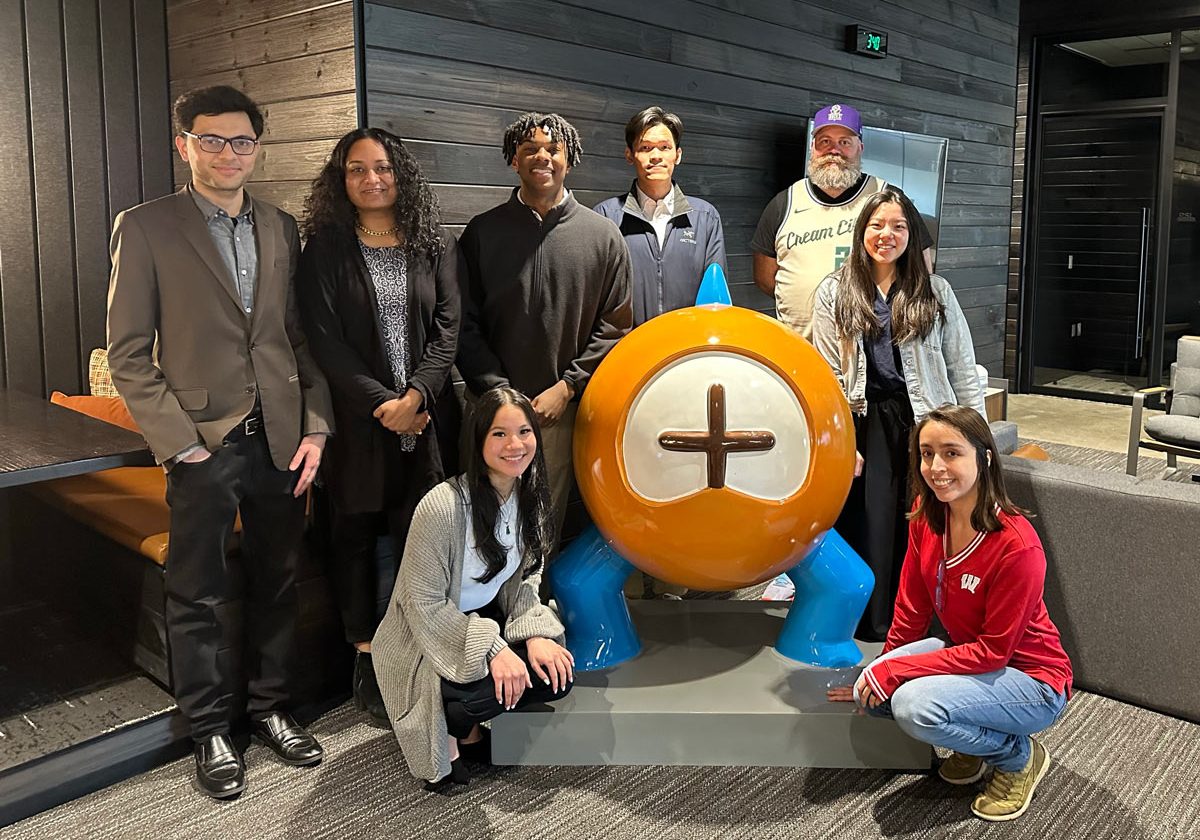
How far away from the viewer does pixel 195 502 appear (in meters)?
2.38

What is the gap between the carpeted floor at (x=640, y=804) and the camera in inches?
88.6

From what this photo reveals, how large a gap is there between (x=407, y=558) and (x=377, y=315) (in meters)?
0.64

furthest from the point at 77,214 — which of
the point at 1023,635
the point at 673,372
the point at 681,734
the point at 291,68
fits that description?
the point at 1023,635

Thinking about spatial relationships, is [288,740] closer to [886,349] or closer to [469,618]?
[469,618]

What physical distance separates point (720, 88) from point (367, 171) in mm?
2153

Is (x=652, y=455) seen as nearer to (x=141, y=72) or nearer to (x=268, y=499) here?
(x=268, y=499)

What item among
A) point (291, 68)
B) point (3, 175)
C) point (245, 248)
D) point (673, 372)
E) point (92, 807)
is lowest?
point (92, 807)

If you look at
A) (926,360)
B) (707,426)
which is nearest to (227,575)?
(707,426)

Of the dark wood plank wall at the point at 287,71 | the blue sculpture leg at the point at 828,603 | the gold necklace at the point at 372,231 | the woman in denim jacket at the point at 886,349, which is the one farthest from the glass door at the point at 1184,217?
the gold necklace at the point at 372,231

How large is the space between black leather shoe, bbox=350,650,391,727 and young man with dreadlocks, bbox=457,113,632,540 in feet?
2.54

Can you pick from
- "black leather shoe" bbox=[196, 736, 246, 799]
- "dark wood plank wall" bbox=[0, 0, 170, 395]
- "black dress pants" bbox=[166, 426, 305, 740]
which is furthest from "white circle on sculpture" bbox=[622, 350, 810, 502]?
"dark wood plank wall" bbox=[0, 0, 170, 395]

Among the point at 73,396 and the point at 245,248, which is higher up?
the point at 245,248

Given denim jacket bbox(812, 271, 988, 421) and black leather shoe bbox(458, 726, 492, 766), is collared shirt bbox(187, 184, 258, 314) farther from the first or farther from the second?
denim jacket bbox(812, 271, 988, 421)

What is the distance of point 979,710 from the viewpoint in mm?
2189
